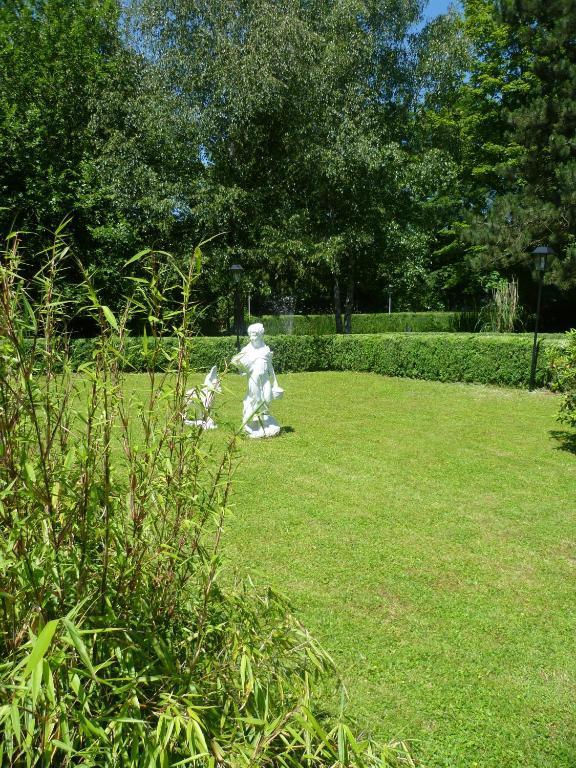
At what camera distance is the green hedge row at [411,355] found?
1483 centimetres

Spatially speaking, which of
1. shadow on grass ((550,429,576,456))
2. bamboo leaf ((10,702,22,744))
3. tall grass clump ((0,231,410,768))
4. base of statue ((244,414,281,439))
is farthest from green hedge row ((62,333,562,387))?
bamboo leaf ((10,702,22,744))

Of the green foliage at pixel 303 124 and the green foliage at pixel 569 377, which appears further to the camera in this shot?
the green foliage at pixel 303 124

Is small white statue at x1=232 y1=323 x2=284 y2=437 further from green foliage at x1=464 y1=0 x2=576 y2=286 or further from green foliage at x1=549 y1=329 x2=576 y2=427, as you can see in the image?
green foliage at x1=464 y1=0 x2=576 y2=286

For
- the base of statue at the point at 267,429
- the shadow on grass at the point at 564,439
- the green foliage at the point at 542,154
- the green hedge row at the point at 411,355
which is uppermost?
the green foliage at the point at 542,154

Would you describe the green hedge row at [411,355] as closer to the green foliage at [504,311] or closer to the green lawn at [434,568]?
the green lawn at [434,568]

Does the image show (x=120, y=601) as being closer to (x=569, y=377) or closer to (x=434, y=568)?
(x=434, y=568)

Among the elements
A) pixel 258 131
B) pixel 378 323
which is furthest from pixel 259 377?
pixel 378 323

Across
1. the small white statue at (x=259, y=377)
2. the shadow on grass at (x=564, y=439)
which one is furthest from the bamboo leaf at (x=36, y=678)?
the shadow on grass at (x=564, y=439)

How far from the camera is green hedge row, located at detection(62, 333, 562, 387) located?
48.6ft

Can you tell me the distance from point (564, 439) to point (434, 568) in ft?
18.9

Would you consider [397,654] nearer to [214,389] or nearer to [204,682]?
[204,682]

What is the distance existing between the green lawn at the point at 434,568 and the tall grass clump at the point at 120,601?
322mm

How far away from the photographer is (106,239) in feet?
65.1

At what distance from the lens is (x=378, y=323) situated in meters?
32.5
